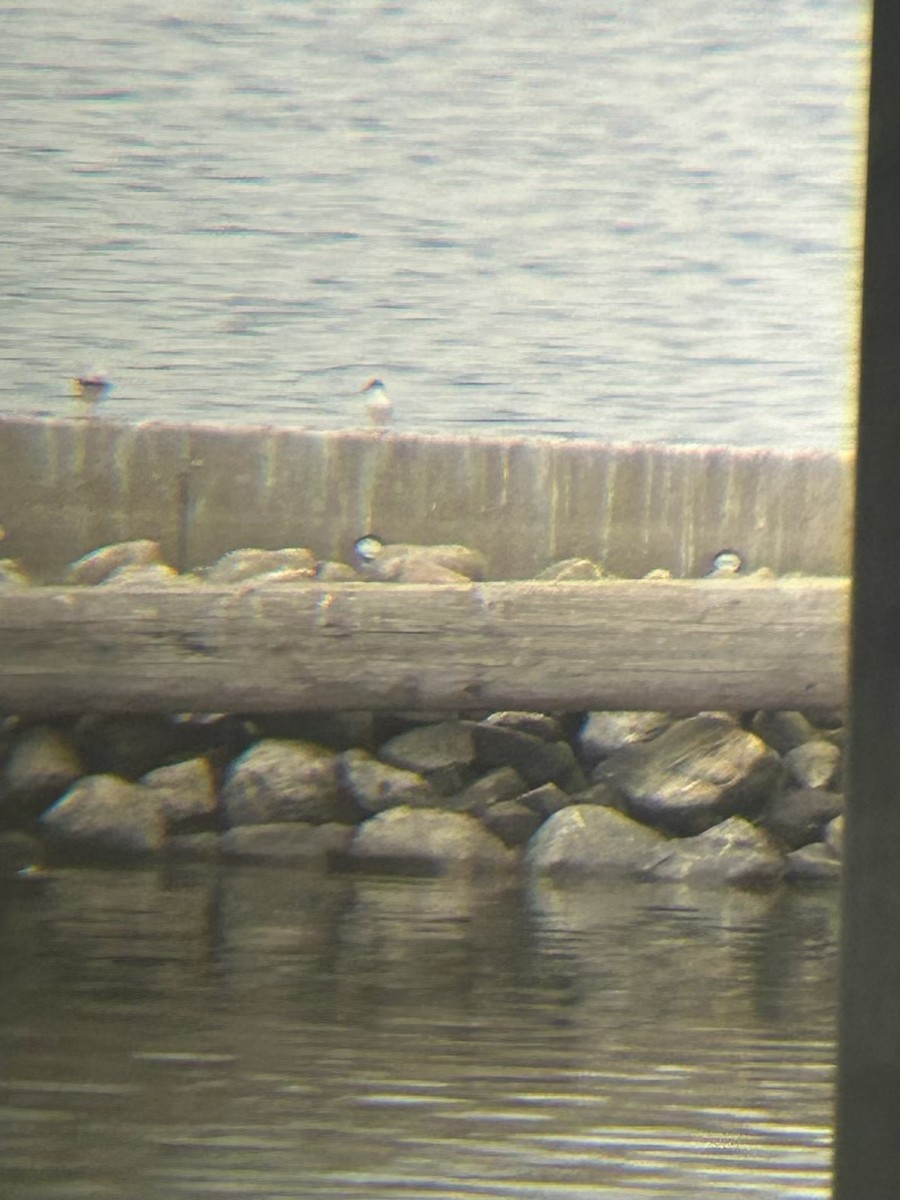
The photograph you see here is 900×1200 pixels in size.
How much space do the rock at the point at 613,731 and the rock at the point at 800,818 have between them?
1.92 ft

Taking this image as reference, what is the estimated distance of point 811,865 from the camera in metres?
6.62

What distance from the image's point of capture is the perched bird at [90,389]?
Result: 13.2m

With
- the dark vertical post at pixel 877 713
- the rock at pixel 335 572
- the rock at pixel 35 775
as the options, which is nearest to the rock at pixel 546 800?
the rock at pixel 35 775

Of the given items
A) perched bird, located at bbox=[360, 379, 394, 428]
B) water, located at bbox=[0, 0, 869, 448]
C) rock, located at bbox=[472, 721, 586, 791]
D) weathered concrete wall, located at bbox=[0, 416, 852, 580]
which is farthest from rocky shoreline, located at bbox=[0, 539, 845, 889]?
water, located at bbox=[0, 0, 869, 448]

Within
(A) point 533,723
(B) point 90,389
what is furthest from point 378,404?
(A) point 533,723

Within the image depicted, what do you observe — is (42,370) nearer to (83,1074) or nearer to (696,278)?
(696,278)

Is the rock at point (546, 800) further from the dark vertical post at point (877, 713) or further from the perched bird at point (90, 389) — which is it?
the perched bird at point (90, 389)

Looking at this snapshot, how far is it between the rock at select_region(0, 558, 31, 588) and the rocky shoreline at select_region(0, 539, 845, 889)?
253 centimetres

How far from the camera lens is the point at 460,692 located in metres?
6.89

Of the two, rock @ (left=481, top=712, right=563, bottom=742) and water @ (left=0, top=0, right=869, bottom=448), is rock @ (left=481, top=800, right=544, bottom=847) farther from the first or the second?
water @ (left=0, top=0, right=869, bottom=448)

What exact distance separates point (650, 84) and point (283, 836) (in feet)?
31.5

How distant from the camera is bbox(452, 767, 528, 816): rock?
698cm

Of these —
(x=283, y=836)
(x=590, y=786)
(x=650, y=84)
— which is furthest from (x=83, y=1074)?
(x=650, y=84)

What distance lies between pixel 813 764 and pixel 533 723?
1.09 metres
